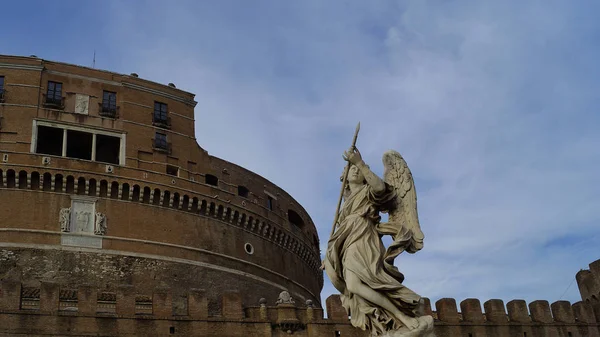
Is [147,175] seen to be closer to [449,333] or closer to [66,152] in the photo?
[66,152]

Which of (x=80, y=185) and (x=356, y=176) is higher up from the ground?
(x=80, y=185)

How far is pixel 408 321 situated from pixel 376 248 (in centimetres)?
62

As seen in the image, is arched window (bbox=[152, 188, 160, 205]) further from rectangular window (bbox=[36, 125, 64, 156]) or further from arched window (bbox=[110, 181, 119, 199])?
rectangular window (bbox=[36, 125, 64, 156])

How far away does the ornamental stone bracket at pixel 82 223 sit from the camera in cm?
3161

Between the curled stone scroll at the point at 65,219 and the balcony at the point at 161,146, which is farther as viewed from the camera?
the balcony at the point at 161,146

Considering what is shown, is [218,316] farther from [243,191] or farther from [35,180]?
[243,191]

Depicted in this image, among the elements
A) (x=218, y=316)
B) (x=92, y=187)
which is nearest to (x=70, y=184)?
(x=92, y=187)

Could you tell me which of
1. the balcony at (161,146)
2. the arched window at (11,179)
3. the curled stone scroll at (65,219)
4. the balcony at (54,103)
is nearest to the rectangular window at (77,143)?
the balcony at (54,103)

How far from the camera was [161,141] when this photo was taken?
3478 centimetres

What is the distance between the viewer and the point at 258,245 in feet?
124

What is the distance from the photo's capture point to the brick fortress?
2816 centimetres

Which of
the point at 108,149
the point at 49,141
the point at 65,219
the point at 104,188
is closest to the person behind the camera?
the point at 65,219

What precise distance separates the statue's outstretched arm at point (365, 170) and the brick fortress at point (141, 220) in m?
20.6

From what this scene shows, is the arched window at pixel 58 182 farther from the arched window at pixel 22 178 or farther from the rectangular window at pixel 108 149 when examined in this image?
the rectangular window at pixel 108 149
